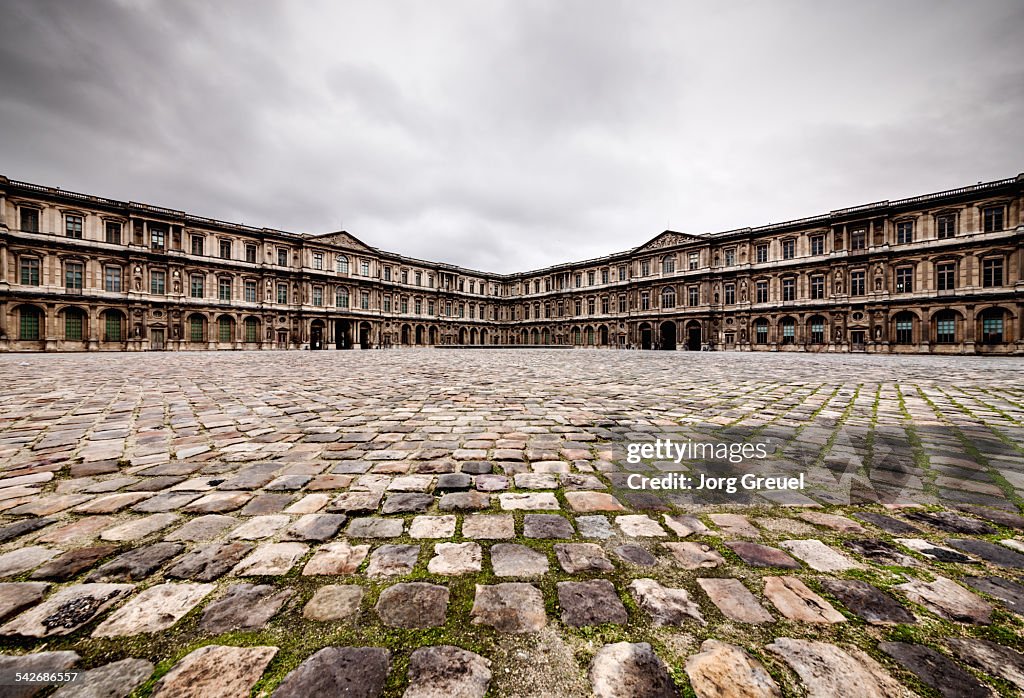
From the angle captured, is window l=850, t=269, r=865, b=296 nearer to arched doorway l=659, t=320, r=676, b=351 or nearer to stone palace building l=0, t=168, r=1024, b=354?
stone palace building l=0, t=168, r=1024, b=354

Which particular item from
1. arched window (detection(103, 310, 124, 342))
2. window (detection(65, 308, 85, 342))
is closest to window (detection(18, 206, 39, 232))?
window (detection(65, 308, 85, 342))

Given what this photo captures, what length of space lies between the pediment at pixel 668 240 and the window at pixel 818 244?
9349mm

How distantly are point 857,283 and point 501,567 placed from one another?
134 ft

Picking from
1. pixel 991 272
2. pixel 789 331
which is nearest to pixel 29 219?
pixel 789 331

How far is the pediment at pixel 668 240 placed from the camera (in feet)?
133

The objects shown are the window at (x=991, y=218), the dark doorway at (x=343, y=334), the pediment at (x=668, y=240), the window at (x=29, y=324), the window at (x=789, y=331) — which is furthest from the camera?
the dark doorway at (x=343, y=334)

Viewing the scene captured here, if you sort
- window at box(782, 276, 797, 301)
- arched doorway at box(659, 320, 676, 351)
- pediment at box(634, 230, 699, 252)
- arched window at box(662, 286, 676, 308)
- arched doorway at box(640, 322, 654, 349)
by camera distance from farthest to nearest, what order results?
arched doorway at box(640, 322, 654, 349), arched doorway at box(659, 320, 676, 351), arched window at box(662, 286, 676, 308), pediment at box(634, 230, 699, 252), window at box(782, 276, 797, 301)

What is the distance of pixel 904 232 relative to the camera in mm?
30109

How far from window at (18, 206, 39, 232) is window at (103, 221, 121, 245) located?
342 cm

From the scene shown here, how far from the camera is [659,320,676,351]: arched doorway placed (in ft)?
140

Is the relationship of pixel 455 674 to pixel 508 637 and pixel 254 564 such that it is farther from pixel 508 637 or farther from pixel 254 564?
pixel 254 564

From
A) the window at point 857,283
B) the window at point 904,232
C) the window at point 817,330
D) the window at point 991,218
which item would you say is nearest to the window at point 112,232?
the window at point 817,330

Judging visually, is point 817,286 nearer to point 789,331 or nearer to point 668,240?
point 789,331

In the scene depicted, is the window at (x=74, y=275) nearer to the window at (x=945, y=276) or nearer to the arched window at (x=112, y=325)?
the arched window at (x=112, y=325)
